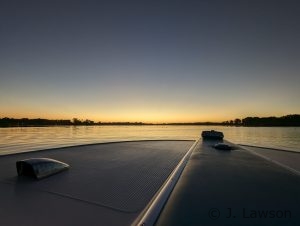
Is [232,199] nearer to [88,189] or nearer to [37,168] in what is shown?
[88,189]

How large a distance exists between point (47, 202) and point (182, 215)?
135 inches

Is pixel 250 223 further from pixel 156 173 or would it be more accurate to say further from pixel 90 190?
pixel 156 173

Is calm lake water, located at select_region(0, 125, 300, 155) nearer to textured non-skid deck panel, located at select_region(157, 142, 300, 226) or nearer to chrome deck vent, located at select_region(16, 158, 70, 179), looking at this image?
chrome deck vent, located at select_region(16, 158, 70, 179)

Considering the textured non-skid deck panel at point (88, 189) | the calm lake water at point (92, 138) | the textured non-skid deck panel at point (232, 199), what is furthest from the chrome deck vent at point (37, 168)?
the calm lake water at point (92, 138)

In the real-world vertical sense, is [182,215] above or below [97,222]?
above

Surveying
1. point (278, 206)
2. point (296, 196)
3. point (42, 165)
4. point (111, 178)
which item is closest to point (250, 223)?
point (278, 206)

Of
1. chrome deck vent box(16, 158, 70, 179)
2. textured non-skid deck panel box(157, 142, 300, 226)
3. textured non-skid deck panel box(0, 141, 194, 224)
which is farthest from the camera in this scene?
chrome deck vent box(16, 158, 70, 179)

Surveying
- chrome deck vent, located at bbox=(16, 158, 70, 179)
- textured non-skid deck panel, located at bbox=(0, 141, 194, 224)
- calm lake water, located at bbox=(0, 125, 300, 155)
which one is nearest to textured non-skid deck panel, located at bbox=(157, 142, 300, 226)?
textured non-skid deck panel, located at bbox=(0, 141, 194, 224)

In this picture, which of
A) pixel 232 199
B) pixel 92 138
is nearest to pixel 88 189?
pixel 232 199

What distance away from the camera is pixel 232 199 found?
475cm

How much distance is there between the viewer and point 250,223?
3674mm

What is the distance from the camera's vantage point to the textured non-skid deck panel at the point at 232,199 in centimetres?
376

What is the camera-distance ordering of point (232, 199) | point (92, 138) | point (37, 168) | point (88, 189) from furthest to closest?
point (92, 138) → point (37, 168) → point (88, 189) → point (232, 199)

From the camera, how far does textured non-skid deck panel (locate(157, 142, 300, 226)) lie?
3762mm
